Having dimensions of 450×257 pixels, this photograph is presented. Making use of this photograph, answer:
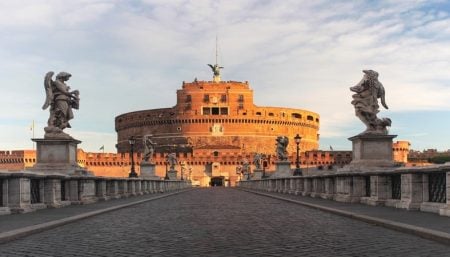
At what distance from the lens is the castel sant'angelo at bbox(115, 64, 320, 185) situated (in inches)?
5517

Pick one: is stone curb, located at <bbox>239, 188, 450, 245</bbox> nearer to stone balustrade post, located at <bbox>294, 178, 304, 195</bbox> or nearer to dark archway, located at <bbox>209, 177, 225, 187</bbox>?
stone balustrade post, located at <bbox>294, 178, 304, 195</bbox>

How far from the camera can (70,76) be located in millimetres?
21844

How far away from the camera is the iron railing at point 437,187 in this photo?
12820 mm

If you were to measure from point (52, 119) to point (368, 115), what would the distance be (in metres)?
10.3

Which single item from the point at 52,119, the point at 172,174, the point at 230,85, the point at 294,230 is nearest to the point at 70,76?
the point at 52,119

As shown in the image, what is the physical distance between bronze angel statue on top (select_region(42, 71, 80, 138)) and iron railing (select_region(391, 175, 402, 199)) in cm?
1062

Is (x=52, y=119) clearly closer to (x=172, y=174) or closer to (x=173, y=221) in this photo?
(x=173, y=221)

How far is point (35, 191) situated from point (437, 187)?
9.61 metres

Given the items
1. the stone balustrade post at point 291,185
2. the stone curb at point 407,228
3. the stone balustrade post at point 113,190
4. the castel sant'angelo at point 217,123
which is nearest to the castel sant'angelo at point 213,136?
the castel sant'angelo at point 217,123

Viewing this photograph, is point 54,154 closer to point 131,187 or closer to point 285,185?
point 131,187

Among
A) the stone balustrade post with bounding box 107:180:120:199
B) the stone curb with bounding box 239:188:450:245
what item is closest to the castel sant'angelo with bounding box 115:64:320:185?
the stone balustrade post with bounding box 107:180:120:199

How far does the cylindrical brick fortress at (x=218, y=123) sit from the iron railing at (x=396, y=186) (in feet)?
390

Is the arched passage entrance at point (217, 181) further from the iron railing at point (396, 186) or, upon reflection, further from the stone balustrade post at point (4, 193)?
the stone balustrade post at point (4, 193)

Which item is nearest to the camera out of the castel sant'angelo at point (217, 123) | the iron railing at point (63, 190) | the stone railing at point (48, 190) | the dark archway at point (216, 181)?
the stone railing at point (48, 190)
